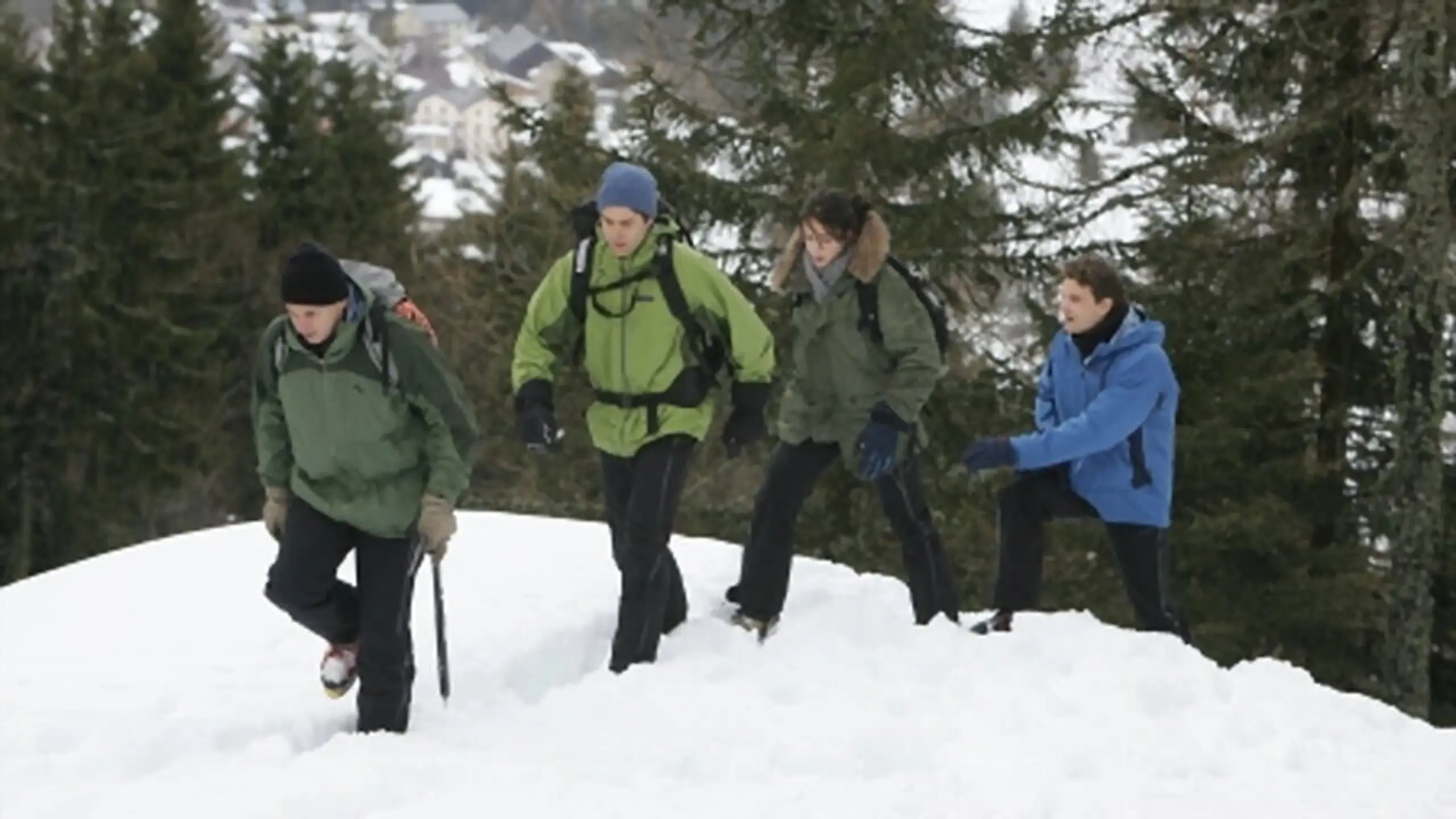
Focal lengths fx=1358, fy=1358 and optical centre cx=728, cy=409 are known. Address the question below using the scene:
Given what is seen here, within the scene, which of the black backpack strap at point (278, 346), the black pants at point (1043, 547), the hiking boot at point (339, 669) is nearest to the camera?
the black backpack strap at point (278, 346)

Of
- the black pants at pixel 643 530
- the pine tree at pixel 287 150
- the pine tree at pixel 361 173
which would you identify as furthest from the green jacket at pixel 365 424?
the pine tree at pixel 361 173

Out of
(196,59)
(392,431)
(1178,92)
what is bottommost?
(392,431)

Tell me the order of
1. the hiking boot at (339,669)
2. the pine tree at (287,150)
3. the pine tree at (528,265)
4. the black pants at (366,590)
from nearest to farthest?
the black pants at (366,590), the hiking boot at (339,669), the pine tree at (528,265), the pine tree at (287,150)

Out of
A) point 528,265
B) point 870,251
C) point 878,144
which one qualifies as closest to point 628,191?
A: point 870,251

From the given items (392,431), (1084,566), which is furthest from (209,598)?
(1084,566)

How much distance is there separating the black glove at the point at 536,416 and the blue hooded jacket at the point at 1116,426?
2.01 meters

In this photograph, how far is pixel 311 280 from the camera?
14.9 ft

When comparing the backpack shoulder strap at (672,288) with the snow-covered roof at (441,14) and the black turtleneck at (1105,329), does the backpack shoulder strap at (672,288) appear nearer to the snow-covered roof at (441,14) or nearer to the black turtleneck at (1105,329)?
the black turtleneck at (1105,329)

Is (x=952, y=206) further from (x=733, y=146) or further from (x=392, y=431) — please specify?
(x=392, y=431)

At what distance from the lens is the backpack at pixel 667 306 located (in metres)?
5.58

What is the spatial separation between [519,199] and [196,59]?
28.4 feet

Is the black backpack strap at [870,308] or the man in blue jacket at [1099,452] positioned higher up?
the black backpack strap at [870,308]

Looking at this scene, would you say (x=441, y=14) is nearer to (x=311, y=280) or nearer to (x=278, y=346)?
(x=278, y=346)

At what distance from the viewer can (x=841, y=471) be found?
13.9m
